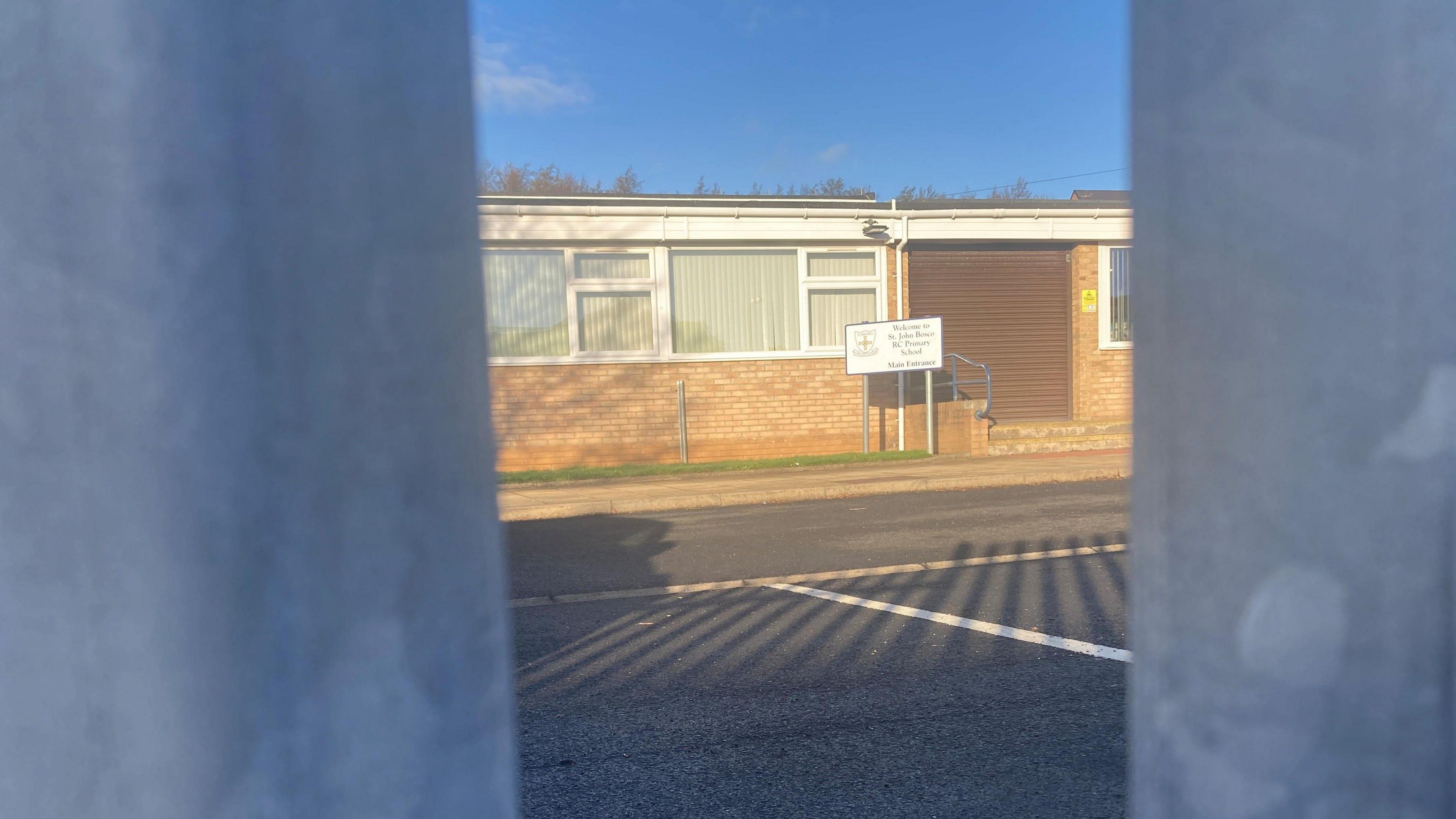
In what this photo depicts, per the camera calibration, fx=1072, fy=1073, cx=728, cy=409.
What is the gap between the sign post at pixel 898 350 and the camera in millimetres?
16141

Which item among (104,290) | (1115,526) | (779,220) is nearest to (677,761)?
(104,290)

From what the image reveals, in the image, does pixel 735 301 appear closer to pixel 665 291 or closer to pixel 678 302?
pixel 678 302

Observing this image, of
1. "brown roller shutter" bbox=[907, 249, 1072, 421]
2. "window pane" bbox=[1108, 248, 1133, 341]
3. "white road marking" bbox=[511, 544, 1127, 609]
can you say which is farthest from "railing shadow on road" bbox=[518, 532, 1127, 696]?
"window pane" bbox=[1108, 248, 1133, 341]

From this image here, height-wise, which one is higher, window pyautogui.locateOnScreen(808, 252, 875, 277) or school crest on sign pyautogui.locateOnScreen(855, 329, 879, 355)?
window pyautogui.locateOnScreen(808, 252, 875, 277)

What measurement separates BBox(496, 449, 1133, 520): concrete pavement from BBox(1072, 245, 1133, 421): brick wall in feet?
11.2

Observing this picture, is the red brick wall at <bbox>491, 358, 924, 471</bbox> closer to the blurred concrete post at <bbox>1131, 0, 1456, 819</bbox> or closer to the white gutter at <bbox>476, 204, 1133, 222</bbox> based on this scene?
the white gutter at <bbox>476, 204, 1133, 222</bbox>

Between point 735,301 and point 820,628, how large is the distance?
12430mm

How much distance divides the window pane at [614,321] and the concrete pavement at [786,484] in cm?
278

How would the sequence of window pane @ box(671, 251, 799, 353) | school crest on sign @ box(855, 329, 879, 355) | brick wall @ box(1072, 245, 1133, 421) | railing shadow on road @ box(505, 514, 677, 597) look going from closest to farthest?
railing shadow on road @ box(505, 514, 677, 597)
school crest on sign @ box(855, 329, 879, 355)
window pane @ box(671, 251, 799, 353)
brick wall @ box(1072, 245, 1133, 421)

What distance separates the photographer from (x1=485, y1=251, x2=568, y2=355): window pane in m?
16.8

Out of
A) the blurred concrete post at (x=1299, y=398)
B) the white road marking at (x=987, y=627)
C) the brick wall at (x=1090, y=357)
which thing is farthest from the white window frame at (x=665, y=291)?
the blurred concrete post at (x=1299, y=398)

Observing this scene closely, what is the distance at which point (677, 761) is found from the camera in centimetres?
372

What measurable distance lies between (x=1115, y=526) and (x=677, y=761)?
20.7 ft

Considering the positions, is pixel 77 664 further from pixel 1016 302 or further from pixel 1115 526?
pixel 1016 302
